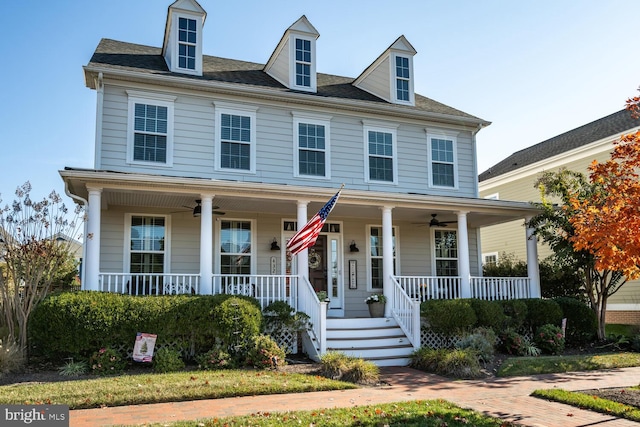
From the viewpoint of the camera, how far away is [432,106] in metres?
16.1

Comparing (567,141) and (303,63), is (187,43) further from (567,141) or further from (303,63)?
(567,141)

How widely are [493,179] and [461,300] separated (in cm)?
1355

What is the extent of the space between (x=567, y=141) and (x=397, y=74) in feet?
32.6

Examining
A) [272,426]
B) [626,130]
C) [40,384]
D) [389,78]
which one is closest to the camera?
[272,426]

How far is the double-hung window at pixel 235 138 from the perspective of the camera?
1325 centimetres

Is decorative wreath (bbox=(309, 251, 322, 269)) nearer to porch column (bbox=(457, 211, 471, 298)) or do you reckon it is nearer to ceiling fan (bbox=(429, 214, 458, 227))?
ceiling fan (bbox=(429, 214, 458, 227))

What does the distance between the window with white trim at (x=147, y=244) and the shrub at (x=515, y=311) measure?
8448 mm

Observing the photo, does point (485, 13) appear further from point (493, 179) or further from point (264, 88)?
point (493, 179)

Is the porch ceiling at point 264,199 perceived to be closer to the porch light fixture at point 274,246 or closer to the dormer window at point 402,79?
the porch light fixture at point 274,246

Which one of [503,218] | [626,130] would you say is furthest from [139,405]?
[626,130]

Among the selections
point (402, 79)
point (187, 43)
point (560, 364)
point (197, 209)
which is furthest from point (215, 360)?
point (402, 79)

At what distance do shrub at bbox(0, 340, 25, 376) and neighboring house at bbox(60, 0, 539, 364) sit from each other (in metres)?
1.63

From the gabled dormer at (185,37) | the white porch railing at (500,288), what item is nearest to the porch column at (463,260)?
the white porch railing at (500,288)

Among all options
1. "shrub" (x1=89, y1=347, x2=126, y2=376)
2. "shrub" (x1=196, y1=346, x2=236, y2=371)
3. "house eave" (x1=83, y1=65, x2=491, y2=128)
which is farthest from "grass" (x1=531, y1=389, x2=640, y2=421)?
"house eave" (x1=83, y1=65, x2=491, y2=128)
